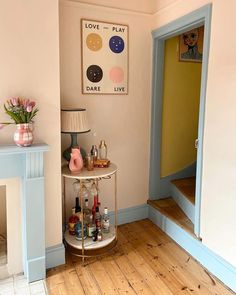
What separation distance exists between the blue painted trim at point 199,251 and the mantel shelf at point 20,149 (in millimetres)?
1457

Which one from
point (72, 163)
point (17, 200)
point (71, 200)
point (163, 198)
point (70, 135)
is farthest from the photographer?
point (163, 198)

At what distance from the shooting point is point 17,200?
79.0 inches

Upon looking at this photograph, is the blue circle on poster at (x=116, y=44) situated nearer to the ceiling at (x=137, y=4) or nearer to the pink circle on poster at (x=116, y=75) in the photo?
the pink circle on poster at (x=116, y=75)

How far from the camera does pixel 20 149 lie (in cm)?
178

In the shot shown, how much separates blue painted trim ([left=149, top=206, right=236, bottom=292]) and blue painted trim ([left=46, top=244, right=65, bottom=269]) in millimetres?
1062

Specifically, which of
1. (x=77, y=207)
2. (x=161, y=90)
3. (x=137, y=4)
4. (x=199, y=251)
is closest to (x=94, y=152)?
(x=77, y=207)

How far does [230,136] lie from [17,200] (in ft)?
5.38

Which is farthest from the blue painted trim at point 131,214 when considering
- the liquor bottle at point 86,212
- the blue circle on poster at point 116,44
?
the blue circle on poster at point 116,44

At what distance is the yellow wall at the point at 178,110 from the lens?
9.32 ft

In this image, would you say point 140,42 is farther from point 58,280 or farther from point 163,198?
point 58,280

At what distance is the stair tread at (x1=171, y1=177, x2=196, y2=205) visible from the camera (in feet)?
8.85

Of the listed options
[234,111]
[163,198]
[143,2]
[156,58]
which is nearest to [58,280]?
[163,198]

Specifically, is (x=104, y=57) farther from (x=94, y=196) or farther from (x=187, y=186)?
(x=187, y=186)

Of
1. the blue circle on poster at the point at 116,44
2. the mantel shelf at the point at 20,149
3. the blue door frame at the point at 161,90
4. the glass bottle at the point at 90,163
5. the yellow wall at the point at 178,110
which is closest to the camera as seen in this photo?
the mantel shelf at the point at 20,149
